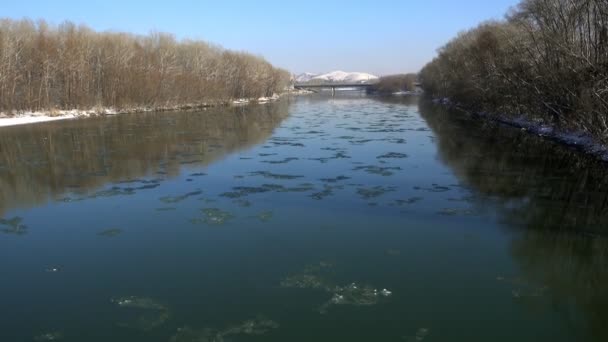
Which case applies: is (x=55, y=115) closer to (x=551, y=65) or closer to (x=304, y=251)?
(x=551, y=65)

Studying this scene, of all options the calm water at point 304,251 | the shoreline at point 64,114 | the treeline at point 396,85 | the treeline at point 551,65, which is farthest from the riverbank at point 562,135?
the treeline at point 396,85

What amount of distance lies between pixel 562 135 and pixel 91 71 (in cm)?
4211

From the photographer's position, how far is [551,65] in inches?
821

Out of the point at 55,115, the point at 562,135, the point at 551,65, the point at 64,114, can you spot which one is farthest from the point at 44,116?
the point at 562,135

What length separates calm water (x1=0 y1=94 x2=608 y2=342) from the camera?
556cm

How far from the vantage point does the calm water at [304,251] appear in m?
5.56

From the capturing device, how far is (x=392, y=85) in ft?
472

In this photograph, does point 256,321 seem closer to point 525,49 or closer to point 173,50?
point 525,49

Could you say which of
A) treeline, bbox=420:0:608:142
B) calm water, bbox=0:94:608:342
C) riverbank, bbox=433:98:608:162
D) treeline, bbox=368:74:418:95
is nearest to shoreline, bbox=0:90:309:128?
calm water, bbox=0:94:608:342

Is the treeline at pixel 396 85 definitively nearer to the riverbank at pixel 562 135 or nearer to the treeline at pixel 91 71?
the treeline at pixel 91 71

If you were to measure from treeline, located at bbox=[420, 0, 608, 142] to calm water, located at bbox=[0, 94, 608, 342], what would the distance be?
3.06 metres

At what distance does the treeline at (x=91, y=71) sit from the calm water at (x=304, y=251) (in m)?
28.0

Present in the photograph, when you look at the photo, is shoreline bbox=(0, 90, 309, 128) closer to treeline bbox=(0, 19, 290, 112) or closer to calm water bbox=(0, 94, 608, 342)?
treeline bbox=(0, 19, 290, 112)

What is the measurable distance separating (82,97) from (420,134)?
33437mm
